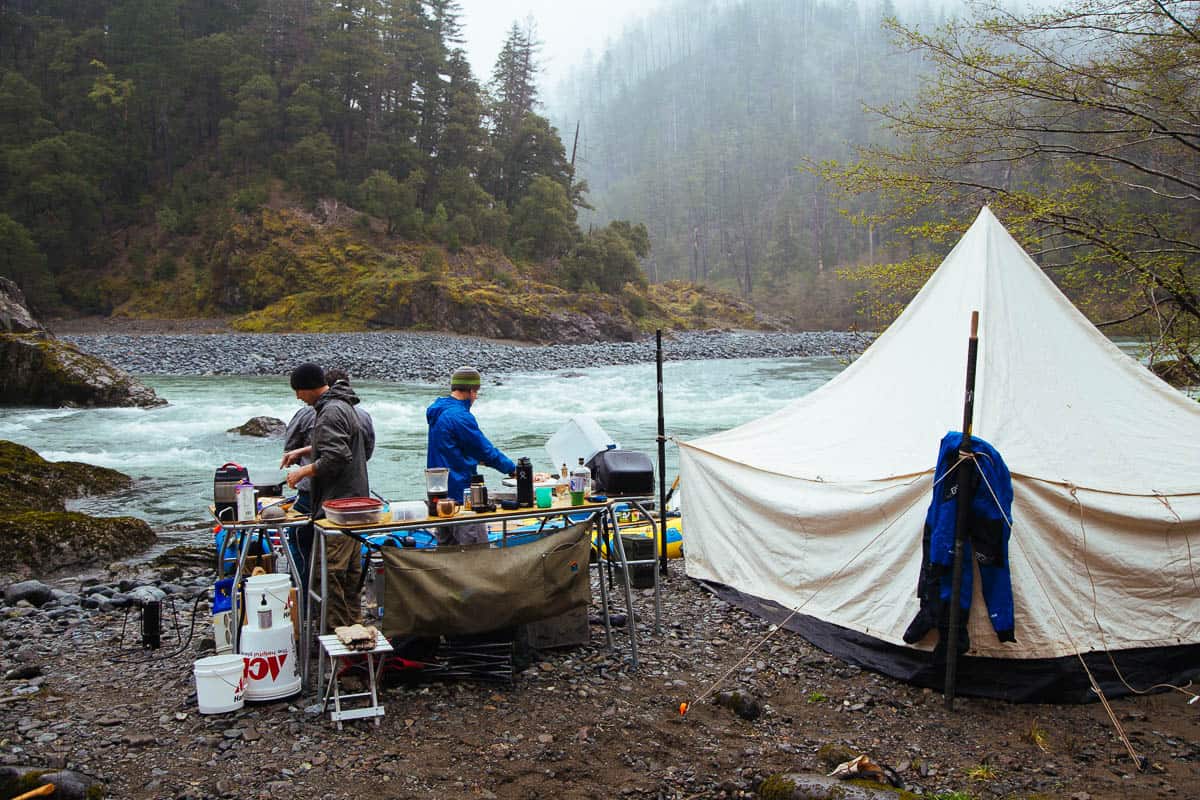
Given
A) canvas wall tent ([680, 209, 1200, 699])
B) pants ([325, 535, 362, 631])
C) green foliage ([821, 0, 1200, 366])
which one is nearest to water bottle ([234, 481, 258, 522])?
pants ([325, 535, 362, 631])

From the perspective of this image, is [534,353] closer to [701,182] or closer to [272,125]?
[272,125]

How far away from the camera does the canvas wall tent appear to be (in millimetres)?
4871

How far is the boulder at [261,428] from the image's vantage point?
1809 cm

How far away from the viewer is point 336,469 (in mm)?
4879

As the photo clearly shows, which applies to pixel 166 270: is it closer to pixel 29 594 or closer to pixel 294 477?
pixel 29 594

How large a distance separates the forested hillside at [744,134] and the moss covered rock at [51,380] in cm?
6320

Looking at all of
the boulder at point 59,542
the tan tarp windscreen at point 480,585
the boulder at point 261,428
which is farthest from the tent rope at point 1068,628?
the boulder at point 261,428

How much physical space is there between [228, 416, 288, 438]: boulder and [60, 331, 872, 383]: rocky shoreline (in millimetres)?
12444

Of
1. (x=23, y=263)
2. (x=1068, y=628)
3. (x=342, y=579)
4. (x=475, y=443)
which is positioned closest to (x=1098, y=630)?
(x=1068, y=628)

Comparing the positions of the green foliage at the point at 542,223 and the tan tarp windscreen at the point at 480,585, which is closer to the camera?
the tan tarp windscreen at the point at 480,585

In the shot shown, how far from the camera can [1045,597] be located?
4840 millimetres

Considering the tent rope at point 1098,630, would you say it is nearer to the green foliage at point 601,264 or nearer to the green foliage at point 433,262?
the green foliage at point 433,262

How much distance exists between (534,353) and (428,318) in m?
8.97

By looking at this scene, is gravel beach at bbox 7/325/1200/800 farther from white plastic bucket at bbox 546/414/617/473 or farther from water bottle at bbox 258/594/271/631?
white plastic bucket at bbox 546/414/617/473
